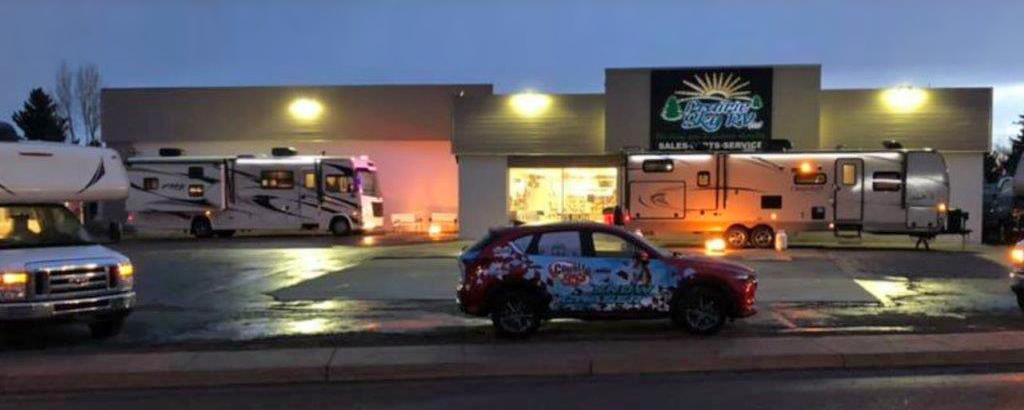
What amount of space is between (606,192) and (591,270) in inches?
860

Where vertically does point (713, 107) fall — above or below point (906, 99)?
below

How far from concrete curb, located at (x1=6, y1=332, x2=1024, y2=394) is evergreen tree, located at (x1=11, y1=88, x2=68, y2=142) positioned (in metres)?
64.7

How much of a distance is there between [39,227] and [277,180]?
22434 mm

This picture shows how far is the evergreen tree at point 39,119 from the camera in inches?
2753

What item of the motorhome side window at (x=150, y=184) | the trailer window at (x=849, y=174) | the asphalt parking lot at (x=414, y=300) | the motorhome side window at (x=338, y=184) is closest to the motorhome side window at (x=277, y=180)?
the motorhome side window at (x=338, y=184)

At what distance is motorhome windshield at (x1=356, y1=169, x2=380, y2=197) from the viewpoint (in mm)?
35500

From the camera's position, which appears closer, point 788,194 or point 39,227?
point 39,227

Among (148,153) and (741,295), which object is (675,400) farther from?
(148,153)

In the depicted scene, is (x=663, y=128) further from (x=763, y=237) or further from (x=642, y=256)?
(x=642, y=256)

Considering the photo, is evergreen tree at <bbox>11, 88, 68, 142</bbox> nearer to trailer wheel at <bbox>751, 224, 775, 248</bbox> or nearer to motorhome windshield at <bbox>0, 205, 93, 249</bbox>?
trailer wheel at <bbox>751, 224, 775, 248</bbox>

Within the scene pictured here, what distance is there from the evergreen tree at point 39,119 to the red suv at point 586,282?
214 feet

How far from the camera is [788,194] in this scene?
2764 centimetres

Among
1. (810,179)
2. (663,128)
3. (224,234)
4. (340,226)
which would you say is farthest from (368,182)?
(810,179)

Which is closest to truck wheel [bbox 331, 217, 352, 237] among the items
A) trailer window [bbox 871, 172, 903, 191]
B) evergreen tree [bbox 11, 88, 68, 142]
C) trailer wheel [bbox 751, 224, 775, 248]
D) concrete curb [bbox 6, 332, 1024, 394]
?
trailer wheel [bbox 751, 224, 775, 248]
